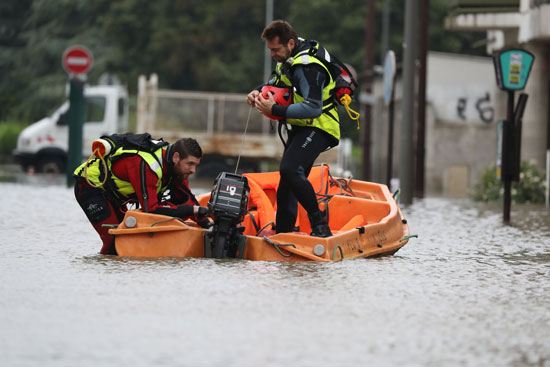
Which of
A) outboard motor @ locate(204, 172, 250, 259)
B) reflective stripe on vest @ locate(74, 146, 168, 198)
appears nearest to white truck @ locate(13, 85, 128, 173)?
reflective stripe on vest @ locate(74, 146, 168, 198)

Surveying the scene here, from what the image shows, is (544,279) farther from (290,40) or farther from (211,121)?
(211,121)

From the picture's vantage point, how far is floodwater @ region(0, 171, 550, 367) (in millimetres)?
5699

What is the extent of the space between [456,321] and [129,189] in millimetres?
3532

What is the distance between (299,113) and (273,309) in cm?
278

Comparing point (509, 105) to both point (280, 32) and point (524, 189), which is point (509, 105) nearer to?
point (524, 189)

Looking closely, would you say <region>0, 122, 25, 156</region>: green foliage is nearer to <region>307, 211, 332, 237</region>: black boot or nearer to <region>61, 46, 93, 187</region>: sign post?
<region>61, 46, 93, 187</region>: sign post

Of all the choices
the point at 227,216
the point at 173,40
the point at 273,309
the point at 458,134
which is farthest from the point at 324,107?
the point at 173,40

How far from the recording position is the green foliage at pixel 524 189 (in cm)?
2084

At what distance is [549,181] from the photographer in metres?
19.7

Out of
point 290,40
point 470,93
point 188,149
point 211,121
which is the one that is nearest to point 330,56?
point 290,40

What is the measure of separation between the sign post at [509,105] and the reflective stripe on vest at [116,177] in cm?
686

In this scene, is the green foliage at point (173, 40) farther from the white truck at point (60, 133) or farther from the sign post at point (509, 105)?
the sign post at point (509, 105)

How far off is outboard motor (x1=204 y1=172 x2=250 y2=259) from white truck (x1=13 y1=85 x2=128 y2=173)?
2109 centimetres

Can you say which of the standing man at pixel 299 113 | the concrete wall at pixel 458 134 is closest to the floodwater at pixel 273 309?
the standing man at pixel 299 113
